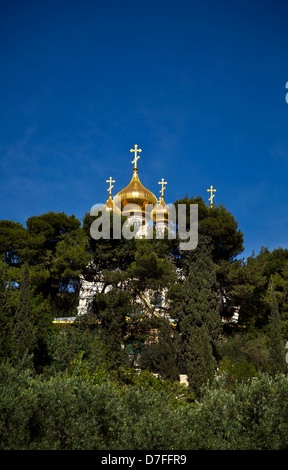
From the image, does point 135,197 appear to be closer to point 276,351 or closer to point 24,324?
point 276,351

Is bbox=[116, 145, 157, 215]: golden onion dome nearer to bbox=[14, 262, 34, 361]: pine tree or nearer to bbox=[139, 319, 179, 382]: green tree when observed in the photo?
bbox=[139, 319, 179, 382]: green tree

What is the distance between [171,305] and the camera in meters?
19.4

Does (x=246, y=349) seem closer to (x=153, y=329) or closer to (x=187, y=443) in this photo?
(x=153, y=329)

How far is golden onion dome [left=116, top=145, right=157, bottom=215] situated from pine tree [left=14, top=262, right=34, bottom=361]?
633 inches

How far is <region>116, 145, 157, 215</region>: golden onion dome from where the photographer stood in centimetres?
3016

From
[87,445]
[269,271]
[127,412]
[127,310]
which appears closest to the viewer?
[87,445]

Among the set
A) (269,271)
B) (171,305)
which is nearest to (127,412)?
(171,305)

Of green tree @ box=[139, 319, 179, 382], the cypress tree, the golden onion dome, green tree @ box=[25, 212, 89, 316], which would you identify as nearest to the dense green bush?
green tree @ box=[139, 319, 179, 382]

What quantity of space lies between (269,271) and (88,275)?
10601 mm

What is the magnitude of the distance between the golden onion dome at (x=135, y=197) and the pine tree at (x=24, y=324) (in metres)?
16.1

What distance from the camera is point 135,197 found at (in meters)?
30.2

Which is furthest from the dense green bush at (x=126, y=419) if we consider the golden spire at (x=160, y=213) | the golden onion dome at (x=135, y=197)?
the golden onion dome at (x=135, y=197)

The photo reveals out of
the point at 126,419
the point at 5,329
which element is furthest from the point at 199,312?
the point at 126,419

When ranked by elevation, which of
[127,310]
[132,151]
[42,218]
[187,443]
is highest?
[132,151]
